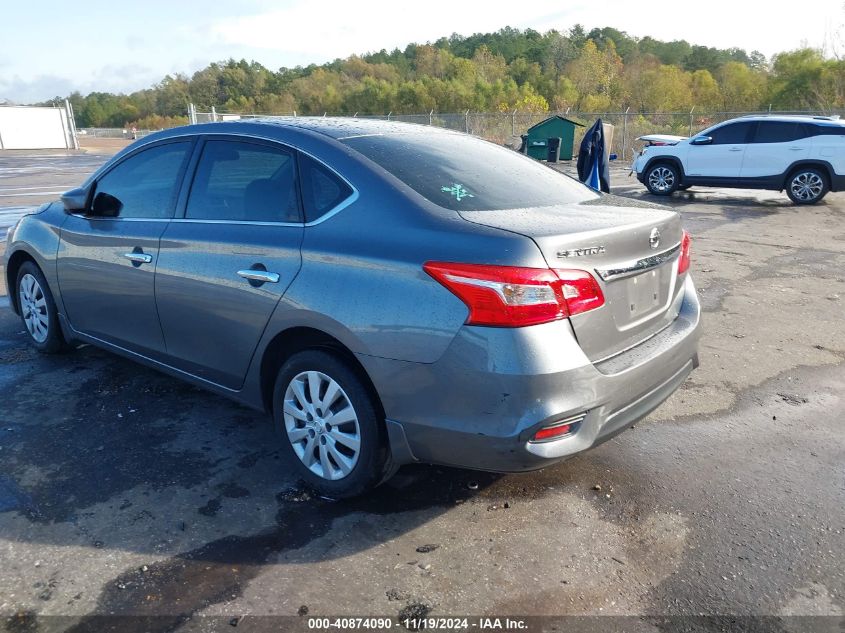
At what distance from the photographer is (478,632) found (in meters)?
2.25

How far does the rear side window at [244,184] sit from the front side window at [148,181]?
0.22m

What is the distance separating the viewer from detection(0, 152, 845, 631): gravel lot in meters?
2.38

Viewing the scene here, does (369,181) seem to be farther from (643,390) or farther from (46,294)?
(46,294)

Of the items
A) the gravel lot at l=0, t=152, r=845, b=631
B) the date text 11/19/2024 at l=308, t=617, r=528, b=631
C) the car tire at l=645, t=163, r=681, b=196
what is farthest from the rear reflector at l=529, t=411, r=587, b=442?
the car tire at l=645, t=163, r=681, b=196

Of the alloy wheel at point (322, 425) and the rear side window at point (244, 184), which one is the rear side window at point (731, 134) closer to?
the rear side window at point (244, 184)

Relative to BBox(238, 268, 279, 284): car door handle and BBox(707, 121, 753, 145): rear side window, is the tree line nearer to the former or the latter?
BBox(707, 121, 753, 145): rear side window

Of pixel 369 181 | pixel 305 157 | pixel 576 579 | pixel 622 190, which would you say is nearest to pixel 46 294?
pixel 305 157

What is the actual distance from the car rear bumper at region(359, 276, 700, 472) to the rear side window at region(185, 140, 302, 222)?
1.00 m

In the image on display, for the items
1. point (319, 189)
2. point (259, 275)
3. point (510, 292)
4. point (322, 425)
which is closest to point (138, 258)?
point (259, 275)

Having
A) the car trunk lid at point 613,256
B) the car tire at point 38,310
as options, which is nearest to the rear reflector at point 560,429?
the car trunk lid at point 613,256

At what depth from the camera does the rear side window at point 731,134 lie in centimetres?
1419

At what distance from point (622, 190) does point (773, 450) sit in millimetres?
14361

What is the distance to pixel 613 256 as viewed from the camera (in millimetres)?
2656

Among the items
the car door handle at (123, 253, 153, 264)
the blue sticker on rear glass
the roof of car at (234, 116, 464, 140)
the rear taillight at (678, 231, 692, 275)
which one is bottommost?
the rear taillight at (678, 231, 692, 275)
